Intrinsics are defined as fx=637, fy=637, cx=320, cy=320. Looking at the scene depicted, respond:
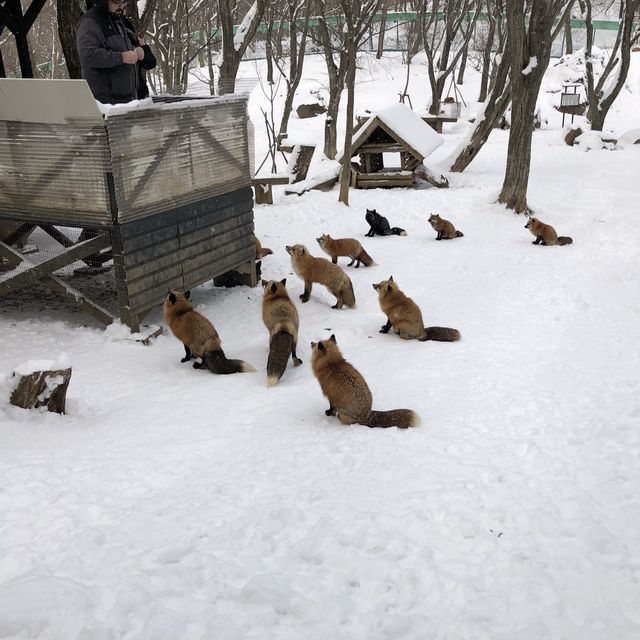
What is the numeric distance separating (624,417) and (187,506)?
379 cm

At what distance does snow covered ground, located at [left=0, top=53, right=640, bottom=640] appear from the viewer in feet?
10.3

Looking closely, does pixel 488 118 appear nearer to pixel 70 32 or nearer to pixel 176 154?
pixel 70 32

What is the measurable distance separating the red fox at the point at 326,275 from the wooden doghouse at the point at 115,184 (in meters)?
1.26

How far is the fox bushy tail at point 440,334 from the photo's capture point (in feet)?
23.9

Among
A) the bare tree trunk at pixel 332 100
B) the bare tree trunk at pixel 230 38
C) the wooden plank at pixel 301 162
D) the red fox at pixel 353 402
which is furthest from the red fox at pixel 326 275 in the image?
the bare tree trunk at pixel 332 100

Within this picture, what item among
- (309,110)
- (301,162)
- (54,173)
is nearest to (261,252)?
(54,173)

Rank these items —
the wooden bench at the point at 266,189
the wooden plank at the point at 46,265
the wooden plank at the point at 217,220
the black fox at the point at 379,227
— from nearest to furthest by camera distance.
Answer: the wooden plank at the point at 46,265, the wooden plank at the point at 217,220, the black fox at the point at 379,227, the wooden bench at the point at 266,189

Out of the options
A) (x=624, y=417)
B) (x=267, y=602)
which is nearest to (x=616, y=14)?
(x=624, y=417)

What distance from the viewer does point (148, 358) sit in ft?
22.4

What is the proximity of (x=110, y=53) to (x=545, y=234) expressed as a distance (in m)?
7.62

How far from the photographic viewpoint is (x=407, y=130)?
1588 cm

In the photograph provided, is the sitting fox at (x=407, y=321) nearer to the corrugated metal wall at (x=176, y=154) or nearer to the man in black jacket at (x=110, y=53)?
the corrugated metal wall at (x=176, y=154)

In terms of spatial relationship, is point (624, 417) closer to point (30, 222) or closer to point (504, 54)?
point (30, 222)

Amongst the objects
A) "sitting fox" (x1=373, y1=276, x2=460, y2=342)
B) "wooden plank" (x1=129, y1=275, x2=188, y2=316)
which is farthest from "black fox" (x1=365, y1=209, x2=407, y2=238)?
"wooden plank" (x1=129, y1=275, x2=188, y2=316)
